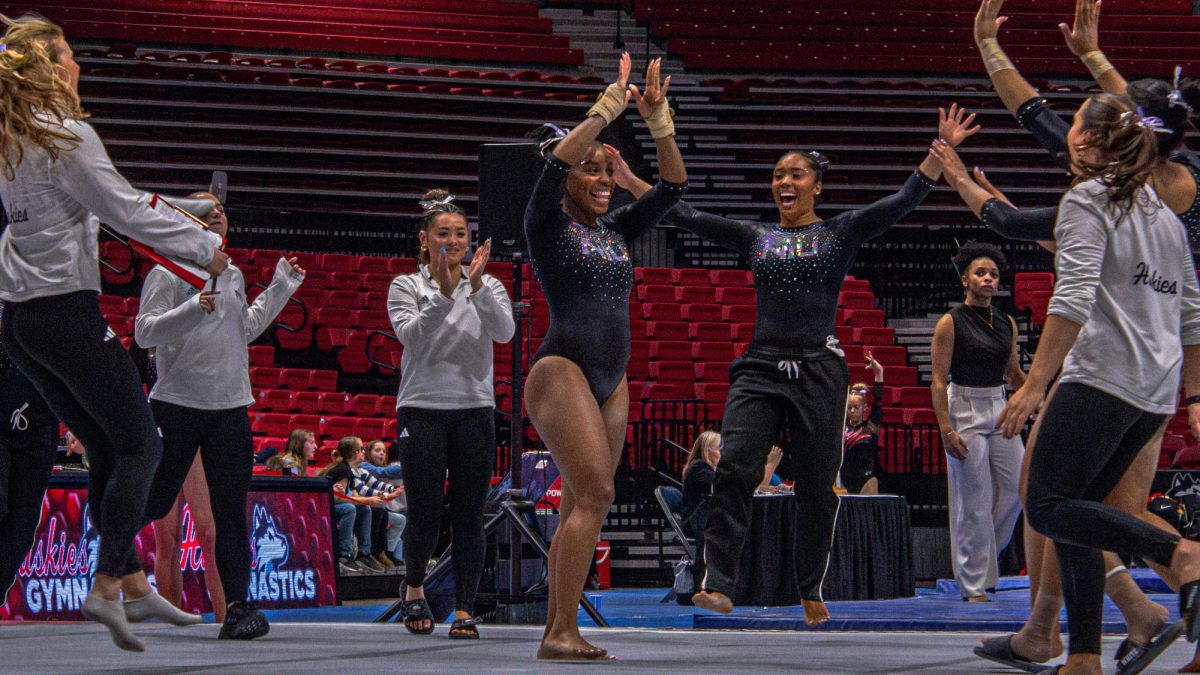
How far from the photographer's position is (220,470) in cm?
445

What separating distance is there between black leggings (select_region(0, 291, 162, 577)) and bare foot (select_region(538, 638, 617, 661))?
3.79 feet

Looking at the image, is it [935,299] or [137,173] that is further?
[137,173]

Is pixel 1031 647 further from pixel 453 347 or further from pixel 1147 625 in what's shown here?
pixel 453 347

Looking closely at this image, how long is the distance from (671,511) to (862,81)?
11244 millimetres

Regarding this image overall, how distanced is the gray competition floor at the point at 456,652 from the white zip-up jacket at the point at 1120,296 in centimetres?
84

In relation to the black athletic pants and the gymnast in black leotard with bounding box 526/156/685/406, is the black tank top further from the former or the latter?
the gymnast in black leotard with bounding box 526/156/685/406

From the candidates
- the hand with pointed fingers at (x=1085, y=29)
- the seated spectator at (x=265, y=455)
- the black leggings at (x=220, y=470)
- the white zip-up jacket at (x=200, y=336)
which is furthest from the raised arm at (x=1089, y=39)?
the seated spectator at (x=265, y=455)

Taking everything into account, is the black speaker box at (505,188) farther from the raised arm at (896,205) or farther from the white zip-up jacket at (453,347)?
the raised arm at (896,205)

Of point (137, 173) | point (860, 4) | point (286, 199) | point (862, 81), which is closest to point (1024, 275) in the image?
point (862, 81)

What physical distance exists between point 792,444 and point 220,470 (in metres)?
1.92

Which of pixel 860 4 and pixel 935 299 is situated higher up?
pixel 860 4

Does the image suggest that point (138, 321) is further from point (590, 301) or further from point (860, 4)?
point (860, 4)

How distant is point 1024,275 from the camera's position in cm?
1488

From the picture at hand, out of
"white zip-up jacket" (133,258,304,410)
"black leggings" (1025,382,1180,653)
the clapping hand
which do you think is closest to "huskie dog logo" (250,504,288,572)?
"white zip-up jacket" (133,258,304,410)
